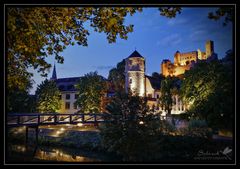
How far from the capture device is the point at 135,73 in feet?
156

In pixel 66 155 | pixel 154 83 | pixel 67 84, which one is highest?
pixel 154 83

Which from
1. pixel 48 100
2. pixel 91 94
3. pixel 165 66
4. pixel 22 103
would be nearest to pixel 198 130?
pixel 91 94

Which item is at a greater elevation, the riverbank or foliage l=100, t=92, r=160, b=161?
foliage l=100, t=92, r=160, b=161

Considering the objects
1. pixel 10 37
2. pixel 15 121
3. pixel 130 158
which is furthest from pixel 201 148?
pixel 10 37

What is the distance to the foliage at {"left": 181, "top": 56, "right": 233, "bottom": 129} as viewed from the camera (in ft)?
57.5

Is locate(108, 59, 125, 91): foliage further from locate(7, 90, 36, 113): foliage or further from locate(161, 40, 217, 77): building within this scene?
locate(161, 40, 217, 77): building

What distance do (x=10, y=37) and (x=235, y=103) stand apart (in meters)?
5.14

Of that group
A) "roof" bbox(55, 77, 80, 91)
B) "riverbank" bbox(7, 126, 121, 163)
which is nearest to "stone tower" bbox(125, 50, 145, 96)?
"roof" bbox(55, 77, 80, 91)

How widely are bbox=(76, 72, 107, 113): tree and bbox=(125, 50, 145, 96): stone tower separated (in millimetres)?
12946

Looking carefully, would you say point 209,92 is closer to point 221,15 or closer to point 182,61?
point 221,15

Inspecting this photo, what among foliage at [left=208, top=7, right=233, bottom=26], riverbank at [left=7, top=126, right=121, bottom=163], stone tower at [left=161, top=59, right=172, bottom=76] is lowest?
riverbank at [left=7, top=126, right=121, bottom=163]

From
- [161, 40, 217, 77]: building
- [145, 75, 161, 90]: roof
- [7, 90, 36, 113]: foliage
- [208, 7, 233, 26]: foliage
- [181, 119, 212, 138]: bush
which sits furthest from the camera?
[161, 40, 217, 77]: building

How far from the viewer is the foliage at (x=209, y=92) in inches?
690

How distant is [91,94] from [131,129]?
22262 millimetres
